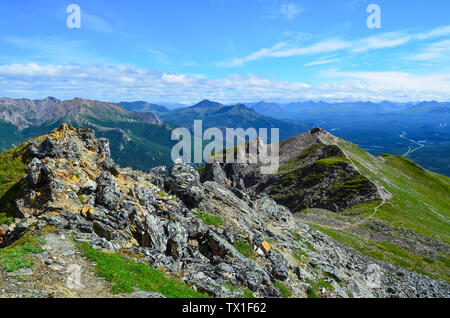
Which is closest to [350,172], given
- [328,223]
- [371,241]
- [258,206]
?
[328,223]

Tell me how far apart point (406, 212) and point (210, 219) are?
284 feet

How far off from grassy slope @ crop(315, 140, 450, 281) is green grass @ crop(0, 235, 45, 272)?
6431 cm

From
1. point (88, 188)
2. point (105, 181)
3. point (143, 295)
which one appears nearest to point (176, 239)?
point (105, 181)

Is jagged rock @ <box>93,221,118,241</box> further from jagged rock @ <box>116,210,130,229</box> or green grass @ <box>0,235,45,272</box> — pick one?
green grass @ <box>0,235,45,272</box>

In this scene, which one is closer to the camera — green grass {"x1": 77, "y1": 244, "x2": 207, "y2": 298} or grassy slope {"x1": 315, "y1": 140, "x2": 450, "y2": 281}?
green grass {"x1": 77, "y1": 244, "x2": 207, "y2": 298}

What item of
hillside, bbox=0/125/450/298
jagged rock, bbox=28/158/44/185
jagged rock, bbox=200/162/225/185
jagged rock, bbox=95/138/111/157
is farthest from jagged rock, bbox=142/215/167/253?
jagged rock, bbox=200/162/225/185

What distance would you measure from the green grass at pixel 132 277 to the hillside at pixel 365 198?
189 ft

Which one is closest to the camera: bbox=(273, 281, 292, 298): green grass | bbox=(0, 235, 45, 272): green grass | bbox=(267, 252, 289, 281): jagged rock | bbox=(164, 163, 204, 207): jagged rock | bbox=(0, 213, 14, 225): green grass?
bbox=(0, 235, 45, 272): green grass

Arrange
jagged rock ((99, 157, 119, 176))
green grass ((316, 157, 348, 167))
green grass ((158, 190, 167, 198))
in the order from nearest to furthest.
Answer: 1. jagged rock ((99, 157, 119, 176))
2. green grass ((158, 190, 167, 198))
3. green grass ((316, 157, 348, 167))

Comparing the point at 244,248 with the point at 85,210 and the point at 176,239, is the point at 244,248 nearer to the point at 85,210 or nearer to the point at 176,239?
the point at 176,239

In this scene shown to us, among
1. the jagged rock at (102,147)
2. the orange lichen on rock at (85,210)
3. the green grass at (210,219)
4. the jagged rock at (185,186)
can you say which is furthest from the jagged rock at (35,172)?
the green grass at (210,219)

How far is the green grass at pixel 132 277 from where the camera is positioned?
1745 centimetres

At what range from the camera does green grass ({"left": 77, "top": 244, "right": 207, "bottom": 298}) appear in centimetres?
1745

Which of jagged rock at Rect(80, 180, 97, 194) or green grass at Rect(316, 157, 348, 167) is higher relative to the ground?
jagged rock at Rect(80, 180, 97, 194)
